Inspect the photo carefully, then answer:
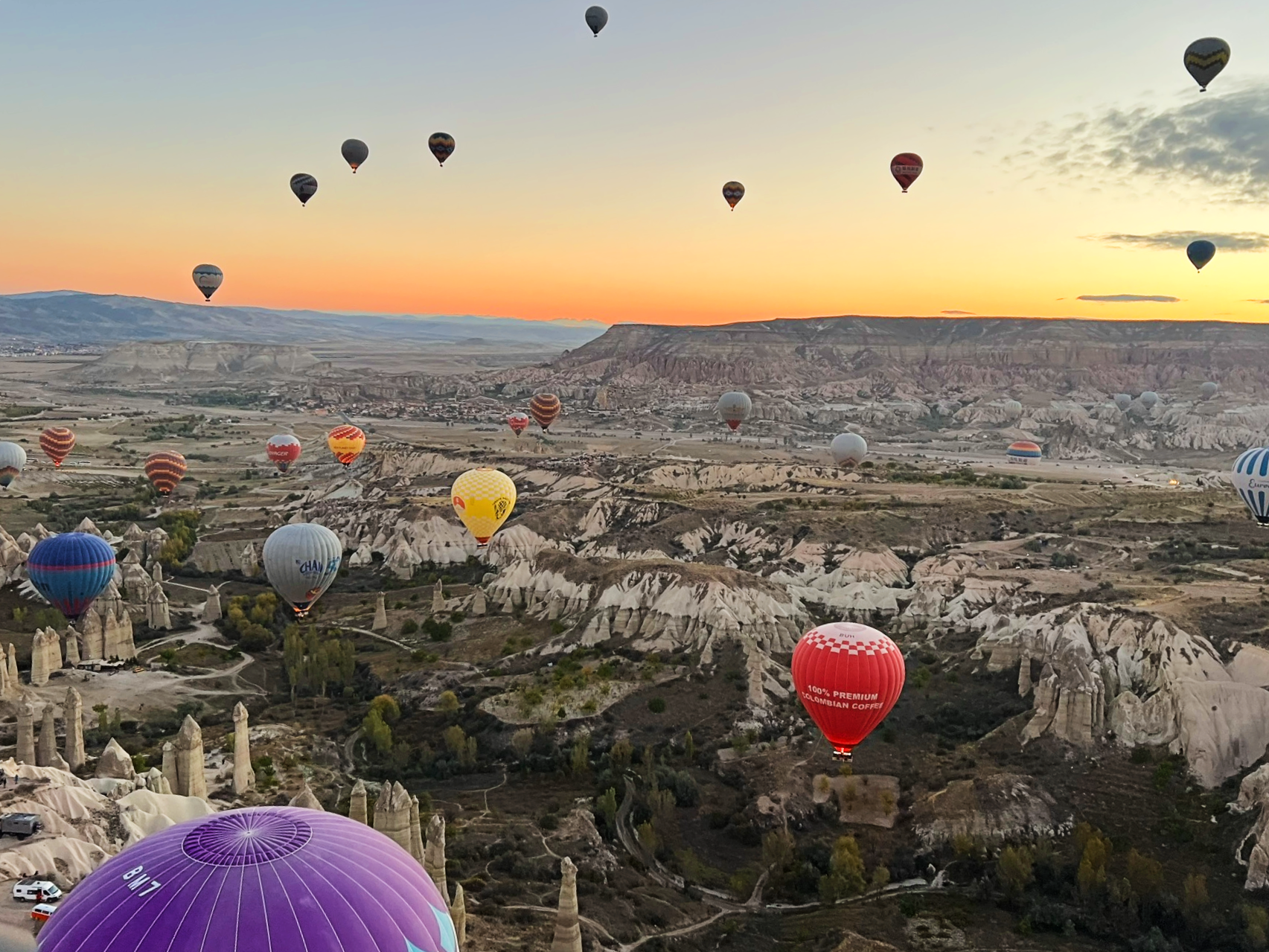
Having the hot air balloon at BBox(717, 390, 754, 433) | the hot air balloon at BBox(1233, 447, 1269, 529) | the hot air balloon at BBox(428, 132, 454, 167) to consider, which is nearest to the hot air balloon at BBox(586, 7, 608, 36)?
the hot air balloon at BBox(428, 132, 454, 167)

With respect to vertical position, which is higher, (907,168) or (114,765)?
(907,168)

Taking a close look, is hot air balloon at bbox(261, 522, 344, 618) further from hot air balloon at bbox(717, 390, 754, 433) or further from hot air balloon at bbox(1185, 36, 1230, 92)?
hot air balloon at bbox(717, 390, 754, 433)

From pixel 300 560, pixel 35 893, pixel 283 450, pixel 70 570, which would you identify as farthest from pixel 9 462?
pixel 35 893

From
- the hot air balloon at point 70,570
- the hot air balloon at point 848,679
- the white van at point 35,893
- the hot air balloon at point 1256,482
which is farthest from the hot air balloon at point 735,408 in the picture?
the white van at point 35,893

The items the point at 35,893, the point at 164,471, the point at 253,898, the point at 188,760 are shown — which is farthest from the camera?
the point at 164,471

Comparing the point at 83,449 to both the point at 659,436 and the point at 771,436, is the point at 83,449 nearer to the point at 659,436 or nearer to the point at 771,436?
the point at 659,436

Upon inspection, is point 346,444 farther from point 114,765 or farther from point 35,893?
point 35,893
